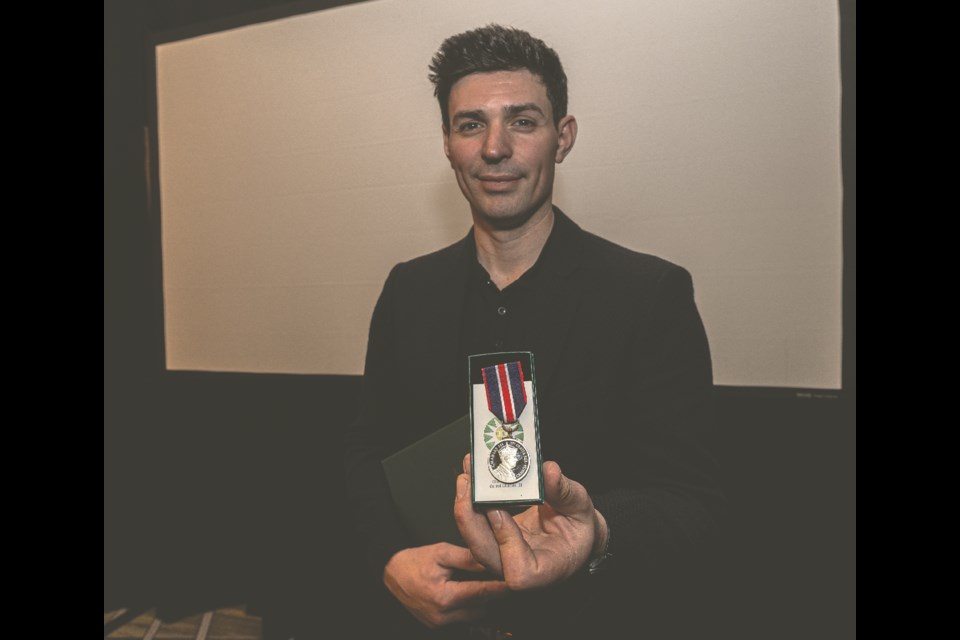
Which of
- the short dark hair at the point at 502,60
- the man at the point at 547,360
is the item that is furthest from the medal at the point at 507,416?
the short dark hair at the point at 502,60

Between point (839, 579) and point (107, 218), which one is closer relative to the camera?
point (839, 579)

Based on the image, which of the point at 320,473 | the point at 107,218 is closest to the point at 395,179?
the point at 320,473

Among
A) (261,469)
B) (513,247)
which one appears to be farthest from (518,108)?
(261,469)

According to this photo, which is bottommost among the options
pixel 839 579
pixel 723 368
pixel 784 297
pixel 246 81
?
pixel 839 579

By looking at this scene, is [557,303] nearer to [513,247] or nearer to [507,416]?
[513,247]

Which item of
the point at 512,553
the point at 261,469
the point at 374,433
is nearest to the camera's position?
the point at 512,553

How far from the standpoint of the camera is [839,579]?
110cm

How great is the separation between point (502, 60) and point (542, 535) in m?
0.82

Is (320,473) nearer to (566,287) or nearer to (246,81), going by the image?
(566,287)

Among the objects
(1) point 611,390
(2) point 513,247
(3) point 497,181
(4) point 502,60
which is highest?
(4) point 502,60

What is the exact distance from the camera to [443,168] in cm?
129

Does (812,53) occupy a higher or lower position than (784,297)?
higher

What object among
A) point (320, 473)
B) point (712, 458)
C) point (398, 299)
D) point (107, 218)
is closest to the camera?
point (712, 458)

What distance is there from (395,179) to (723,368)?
0.75m
